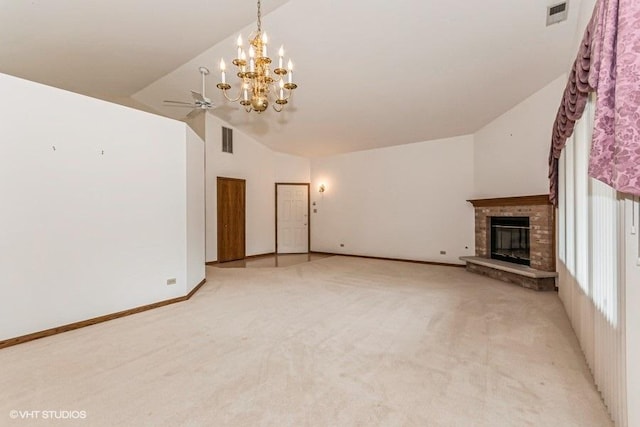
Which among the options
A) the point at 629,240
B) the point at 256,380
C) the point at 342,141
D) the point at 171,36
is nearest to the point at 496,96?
the point at 342,141

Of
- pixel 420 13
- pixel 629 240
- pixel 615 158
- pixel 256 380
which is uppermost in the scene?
pixel 420 13

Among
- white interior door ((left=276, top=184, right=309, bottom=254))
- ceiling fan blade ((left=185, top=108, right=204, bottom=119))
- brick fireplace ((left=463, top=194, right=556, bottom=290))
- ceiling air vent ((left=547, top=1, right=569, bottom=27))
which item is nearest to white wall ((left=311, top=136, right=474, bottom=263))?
white interior door ((left=276, top=184, right=309, bottom=254))

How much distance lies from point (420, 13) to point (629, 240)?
3290mm

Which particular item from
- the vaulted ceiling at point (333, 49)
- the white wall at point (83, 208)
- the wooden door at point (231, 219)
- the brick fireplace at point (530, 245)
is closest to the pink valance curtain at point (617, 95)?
the vaulted ceiling at point (333, 49)

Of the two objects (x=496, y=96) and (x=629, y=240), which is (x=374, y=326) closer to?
(x=629, y=240)

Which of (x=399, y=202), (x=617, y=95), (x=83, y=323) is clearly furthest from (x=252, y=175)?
(x=617, y=95)

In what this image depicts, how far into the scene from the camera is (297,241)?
28.9ft

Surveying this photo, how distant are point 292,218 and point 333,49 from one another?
5155 mm

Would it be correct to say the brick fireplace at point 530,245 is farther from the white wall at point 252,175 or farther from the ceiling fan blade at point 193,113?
the ceiling fan blade at point 193,113

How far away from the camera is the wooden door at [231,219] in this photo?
23.3ft

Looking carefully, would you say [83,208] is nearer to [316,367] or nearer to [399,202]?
[316,367]

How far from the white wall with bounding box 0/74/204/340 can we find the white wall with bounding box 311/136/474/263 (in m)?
4.87

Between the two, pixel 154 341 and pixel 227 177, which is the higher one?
pixel 227 177

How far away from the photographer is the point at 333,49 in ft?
14.3
